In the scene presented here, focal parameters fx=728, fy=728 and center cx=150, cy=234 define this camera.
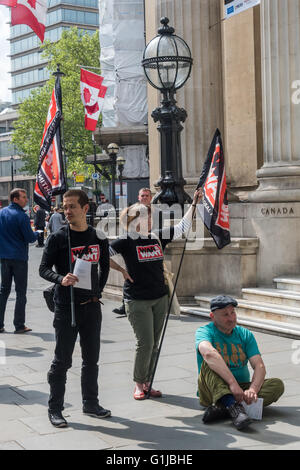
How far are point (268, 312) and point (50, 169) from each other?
3725mm

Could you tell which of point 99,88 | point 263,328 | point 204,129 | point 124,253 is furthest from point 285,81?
point 99,88

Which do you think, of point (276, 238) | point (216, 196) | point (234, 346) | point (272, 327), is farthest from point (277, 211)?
point (234, 346)

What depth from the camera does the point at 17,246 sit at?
10.2m

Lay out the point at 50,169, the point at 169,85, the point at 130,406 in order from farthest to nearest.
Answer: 1. the point at 169,85
2. the point at 50,169
3. the point at 130,406

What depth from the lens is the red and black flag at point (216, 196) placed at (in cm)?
673

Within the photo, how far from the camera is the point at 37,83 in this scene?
115 m

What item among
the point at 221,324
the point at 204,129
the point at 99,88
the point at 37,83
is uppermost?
the point at 37,83

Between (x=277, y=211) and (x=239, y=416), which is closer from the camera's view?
(x=239, y=416)

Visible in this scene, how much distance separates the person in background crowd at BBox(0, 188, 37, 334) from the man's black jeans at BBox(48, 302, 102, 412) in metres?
4.35

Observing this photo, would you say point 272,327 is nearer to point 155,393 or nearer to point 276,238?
point 276,238

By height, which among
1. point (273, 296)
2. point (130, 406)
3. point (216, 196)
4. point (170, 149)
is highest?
point (170, 149)

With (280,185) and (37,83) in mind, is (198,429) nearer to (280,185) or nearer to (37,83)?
(280,185)

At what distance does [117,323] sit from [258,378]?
5251 millimetres

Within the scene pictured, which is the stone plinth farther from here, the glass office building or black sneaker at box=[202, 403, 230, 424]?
the glass office building
